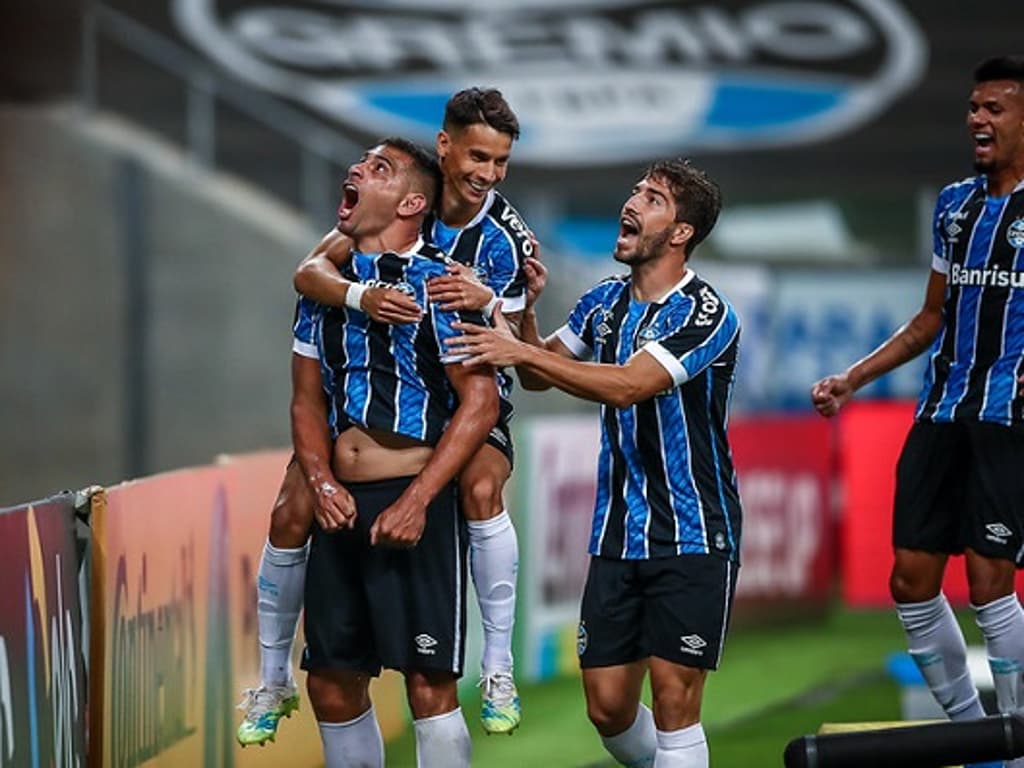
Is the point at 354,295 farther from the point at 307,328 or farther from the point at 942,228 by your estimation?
the point at 942,228

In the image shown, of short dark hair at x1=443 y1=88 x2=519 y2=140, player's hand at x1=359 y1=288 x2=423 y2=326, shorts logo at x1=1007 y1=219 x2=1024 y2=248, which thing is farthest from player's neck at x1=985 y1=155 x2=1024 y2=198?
player's hand at x1=359 y1=288 x2=423 y2=326

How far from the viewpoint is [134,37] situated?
1791 cm

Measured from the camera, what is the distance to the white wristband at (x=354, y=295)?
550 centimetres

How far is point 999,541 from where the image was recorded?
639 cm

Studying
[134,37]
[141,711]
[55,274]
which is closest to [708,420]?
[141,711]

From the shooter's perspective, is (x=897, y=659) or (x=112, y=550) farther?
(x=897, y=659)

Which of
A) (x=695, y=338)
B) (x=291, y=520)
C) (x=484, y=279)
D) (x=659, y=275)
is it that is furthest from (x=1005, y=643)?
(x=291, y=520)

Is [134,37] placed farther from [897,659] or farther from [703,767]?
[703,767]

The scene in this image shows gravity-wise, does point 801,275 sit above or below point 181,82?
below

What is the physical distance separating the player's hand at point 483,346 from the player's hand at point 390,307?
12cm

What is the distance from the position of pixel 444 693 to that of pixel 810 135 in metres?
15.8

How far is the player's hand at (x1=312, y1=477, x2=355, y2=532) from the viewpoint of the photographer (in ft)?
18.0

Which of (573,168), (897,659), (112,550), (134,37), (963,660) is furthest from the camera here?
(573,168)

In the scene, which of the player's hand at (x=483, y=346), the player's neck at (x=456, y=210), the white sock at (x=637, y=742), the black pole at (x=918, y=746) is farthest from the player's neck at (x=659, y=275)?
the black pole at (x=918, y=746)
